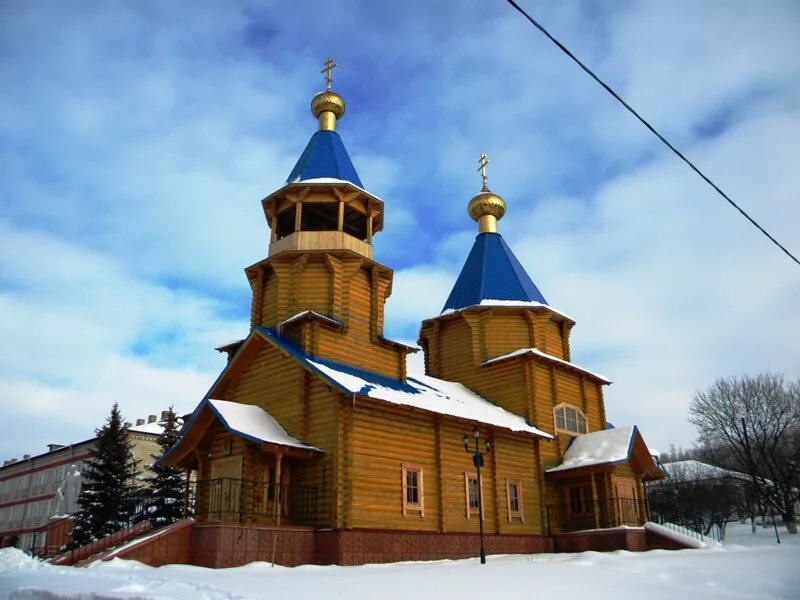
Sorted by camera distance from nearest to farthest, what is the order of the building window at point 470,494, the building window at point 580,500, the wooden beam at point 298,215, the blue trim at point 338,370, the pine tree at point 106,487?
the blue trim at point 338,370 < the building window at point 470,494 < the wooden beam at point 298,215 < the building window at point 580,500 < the pine tree at point 106,487

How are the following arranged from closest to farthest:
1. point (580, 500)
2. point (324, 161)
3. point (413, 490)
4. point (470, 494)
Answer: point (413, 490)
point (470, 494)
point (324, 161)
point (580, 500)

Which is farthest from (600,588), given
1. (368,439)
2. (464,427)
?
(464,427)

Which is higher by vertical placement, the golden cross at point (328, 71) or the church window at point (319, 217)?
the golden cross at point (328, 71)

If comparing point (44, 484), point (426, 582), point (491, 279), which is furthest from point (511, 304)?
point (44, 484)

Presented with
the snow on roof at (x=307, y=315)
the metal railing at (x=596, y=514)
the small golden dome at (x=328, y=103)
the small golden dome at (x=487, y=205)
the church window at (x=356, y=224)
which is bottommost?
the metal railing at (x=596, y=514)

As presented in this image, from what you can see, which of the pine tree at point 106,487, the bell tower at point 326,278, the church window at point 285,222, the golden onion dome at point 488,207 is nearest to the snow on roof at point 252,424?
the bell tower at point 326,278

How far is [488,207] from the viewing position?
30172 millimetres

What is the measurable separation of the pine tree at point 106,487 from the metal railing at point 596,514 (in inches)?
703

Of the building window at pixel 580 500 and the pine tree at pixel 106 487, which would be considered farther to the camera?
the pine tree at pixel 106 487

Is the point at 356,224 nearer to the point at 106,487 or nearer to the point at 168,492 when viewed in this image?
the point at 168,492

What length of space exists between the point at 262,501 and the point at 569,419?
1310 centimetres

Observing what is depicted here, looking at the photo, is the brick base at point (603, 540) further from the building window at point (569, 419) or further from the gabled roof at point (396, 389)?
the building window at point (569, 419)

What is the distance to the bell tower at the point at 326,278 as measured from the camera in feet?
64.2

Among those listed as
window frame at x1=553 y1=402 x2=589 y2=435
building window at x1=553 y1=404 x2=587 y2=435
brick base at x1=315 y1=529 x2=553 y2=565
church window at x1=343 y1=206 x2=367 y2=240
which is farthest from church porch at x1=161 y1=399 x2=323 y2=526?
building window at x1=553 y1=404 x2=587 y2=435
